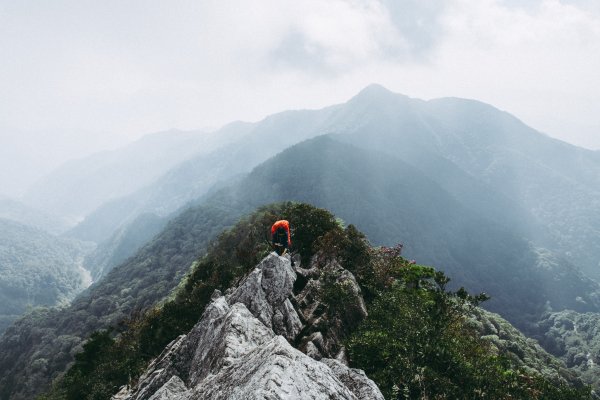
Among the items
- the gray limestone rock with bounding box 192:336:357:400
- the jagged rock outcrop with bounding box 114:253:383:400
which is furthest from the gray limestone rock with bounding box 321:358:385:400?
the gray limestone rock with bounding box 192:336:357:400

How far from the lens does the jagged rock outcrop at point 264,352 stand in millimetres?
8273

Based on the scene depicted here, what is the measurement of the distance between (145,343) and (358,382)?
18.3m

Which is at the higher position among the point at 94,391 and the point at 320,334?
the point at 320,334

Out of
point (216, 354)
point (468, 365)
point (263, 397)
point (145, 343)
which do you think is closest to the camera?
point (263, 397)

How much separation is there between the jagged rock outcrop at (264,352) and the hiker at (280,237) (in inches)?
109

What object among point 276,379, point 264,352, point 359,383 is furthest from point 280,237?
point 276,379

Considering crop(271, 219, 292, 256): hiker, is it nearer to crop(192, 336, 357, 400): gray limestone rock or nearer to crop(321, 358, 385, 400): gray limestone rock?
crop(321, 358, 385, 400): gray limestone rock

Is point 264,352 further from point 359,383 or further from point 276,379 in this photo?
point 359,383

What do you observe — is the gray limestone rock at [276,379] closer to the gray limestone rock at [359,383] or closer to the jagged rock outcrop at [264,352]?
the jagged rock outcrop at [264,352]

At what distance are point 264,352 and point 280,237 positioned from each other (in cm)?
1489

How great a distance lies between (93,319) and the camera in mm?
112062

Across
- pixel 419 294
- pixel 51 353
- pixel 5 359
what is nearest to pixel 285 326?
pixel 419 294

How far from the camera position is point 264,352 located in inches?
364

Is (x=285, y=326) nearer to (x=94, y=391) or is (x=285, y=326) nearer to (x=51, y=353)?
(x=94, y=391)
